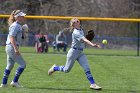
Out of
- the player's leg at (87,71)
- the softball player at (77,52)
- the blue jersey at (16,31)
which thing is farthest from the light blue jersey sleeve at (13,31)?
the player's leg at (87,71)

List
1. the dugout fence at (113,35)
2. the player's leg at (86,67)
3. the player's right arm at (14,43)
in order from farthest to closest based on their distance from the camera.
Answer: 1. the dugout fence at (113,35)
2. the player's leg at (86,67)
3. the player's right arm at (14,43)

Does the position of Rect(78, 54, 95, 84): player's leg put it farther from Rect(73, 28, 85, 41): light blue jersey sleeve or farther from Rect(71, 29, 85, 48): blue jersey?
Rect(73, 28, 85, 41): light blue jersey sleeve

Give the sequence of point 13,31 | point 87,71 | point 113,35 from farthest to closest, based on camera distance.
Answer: point 113,35 < point 87,71 < point 13,31

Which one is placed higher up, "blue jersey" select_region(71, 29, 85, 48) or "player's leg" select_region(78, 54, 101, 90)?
"blue jersey" select_region(71, 29, 85, 48)

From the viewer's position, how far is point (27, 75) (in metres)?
11.9

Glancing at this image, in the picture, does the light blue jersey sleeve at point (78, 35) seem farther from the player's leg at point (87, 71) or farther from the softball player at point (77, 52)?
the player's leg at point (87, 71)

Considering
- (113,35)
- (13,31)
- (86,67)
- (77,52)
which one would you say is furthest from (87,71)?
(113,35)

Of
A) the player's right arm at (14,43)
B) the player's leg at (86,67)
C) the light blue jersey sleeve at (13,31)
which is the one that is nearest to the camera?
the player's right arm at (14,43)

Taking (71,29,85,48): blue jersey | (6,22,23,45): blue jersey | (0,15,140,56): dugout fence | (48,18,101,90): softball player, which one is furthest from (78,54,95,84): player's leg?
(0,15,140,56): dugout fence

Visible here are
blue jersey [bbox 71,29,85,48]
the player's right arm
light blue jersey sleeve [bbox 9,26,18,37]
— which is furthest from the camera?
blue jersey [bbox 71,29,85,48]

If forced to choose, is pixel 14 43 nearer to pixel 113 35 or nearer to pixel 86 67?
pixel 86 67

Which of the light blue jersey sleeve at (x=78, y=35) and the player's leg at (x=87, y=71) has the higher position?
the light blue jersey sleeve at (x=78, y=35)

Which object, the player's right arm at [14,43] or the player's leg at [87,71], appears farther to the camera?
the player's leg at [87,71]

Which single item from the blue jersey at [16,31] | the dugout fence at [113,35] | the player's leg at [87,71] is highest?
the blue jersey at [16,31]
